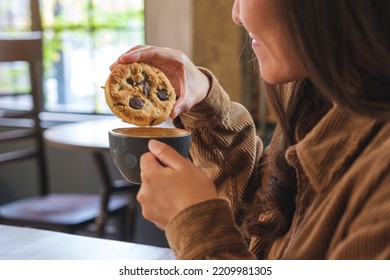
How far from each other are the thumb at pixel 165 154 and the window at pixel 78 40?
2.56 m

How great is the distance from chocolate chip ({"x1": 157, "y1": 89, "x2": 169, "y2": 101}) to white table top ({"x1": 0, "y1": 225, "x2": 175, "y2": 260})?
25 centimetres

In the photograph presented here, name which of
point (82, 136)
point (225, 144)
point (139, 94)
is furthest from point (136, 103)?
point (82, 136)

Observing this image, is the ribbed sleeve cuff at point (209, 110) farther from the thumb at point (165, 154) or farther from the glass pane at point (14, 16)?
the glass pane at point (14, 16)

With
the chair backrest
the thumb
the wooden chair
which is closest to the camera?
the thumb

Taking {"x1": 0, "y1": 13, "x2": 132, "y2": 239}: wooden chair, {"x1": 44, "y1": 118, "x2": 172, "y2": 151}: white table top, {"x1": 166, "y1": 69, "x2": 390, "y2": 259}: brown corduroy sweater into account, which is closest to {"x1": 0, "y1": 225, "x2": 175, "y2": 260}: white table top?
{"x1": 166, "y1": 69, "x2": 390, "y2": 259}: brown corduroy sweater

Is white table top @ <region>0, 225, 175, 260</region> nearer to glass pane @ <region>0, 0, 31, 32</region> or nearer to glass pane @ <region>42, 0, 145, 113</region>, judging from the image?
glass pane @ <region>42, 0, 145, 113</region>

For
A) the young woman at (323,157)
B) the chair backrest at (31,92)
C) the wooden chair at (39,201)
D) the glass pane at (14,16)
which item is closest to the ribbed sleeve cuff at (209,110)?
the young woman at (323,157)

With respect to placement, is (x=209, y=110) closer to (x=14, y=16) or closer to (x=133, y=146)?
(x=133, y=146)

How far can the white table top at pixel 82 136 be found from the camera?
2.13 meters

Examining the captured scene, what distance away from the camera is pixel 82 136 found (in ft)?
7.55

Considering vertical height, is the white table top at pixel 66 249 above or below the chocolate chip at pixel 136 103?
below

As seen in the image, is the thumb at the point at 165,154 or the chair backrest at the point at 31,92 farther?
the chair backrest at the point at 31,92

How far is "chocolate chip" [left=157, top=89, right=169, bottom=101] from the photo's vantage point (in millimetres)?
866
